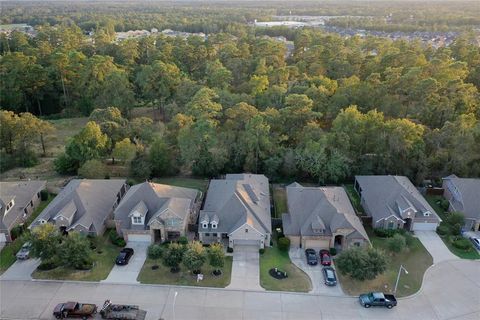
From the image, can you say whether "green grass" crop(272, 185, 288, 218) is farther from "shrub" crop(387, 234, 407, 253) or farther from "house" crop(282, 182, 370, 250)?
"shrub" crop(387, 234, 407, 253)

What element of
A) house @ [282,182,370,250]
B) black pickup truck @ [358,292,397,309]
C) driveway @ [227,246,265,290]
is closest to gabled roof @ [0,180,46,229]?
driveway @ [227,246,265,290]

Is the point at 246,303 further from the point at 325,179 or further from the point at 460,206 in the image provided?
the point at 460,206

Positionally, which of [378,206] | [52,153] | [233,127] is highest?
[233,127]

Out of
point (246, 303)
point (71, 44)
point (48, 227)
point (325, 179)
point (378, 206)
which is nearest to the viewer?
point (246, 303)

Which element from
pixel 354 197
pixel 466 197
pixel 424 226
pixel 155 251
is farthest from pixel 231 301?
pixel 466 197

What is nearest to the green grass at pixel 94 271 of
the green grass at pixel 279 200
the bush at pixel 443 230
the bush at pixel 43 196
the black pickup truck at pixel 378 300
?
the bush at pixel 43 196

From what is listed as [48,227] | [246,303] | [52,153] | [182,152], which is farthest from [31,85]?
[246,303]
